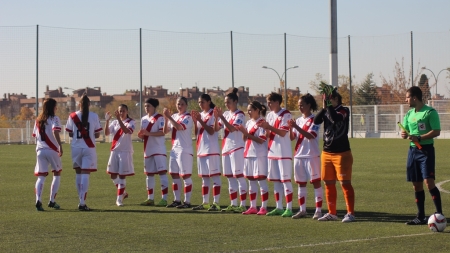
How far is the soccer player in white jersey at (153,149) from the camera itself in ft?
46.3

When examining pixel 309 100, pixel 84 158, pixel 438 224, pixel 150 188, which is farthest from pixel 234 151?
pixel 438 224

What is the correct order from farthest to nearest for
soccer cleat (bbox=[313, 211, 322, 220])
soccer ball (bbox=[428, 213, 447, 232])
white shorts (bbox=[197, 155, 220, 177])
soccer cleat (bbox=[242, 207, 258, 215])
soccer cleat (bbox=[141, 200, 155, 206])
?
1. soccer cleat (bbox=[141, 200, 155, 206])
2. white shorts (bbox=[197, 155, 220, 177])
3. soccer cleat (bbox=[242, 207, 258, 215])
4. soccer cleat (bbox=[313, 211, 322, 220])
5. soccer ball (bbox=[428, 213, 447, 232])

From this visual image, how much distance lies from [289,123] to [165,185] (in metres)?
A: 3.55

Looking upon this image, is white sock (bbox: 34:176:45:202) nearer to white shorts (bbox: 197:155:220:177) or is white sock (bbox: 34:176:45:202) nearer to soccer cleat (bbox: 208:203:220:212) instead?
white shorts (bbox: 197:155:220:177)

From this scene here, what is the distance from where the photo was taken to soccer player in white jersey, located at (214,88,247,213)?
42.0ft

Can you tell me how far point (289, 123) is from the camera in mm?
11711

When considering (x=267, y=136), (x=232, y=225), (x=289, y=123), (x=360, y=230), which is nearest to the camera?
(x=360, y=230)

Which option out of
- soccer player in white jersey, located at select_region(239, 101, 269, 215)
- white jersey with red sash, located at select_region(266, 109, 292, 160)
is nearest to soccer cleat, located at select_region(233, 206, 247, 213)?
soccer player in white jersey, located at select_region(239, 101, 269, 215)

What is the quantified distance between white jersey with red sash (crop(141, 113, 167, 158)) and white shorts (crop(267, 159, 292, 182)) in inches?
107

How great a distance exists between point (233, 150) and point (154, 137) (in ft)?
6.60

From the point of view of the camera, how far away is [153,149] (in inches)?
563

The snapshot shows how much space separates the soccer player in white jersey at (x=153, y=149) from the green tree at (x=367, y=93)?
60.9 metres

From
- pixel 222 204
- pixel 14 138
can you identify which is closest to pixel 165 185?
pixel 222 204

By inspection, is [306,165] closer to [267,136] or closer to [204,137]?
[267,136]
